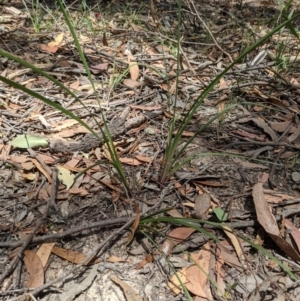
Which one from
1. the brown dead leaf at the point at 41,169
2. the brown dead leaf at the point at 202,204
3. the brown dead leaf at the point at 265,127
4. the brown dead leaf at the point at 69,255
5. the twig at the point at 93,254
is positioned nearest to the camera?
the twig at the point at 93,254

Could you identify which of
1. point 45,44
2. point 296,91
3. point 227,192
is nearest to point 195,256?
point 227,192

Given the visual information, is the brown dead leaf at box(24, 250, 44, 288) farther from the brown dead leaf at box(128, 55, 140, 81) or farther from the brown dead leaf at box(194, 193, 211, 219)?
the brown dead leaf at box(128, 55, 140, 81)

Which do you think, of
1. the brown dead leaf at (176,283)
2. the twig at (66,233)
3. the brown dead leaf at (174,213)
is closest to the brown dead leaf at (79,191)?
the twig at (66,233)

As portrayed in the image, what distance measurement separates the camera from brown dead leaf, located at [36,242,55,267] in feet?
3.64

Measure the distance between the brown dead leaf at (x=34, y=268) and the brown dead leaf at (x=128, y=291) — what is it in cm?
19

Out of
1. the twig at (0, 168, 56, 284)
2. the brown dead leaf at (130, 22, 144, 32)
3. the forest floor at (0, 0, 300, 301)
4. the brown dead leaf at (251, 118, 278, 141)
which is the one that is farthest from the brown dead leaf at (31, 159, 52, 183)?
the brown dead leaf at (130, 22, 144, 32)

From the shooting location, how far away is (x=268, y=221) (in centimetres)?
119

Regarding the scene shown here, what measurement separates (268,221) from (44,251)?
66 centimetres

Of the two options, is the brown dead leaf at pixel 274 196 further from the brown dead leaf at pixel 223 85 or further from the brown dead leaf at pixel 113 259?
the brown dead leaf at pixel 223 85

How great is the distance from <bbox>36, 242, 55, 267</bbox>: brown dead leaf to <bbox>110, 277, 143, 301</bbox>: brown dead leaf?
197 mm

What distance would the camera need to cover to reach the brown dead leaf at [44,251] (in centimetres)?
111

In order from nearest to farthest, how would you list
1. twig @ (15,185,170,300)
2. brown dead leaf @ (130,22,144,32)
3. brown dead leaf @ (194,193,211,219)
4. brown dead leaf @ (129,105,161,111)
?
1. twig @ (15,185,170,300)
2. brown dead leaf @ (194,193,211,219)
3. brown dead leaf @ (129,105,161,111)
4. brown dead leaf @ (130,22,144,32)

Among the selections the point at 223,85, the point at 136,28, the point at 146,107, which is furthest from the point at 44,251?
the point at 136,28

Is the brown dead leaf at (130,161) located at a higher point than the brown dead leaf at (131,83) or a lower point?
lower
